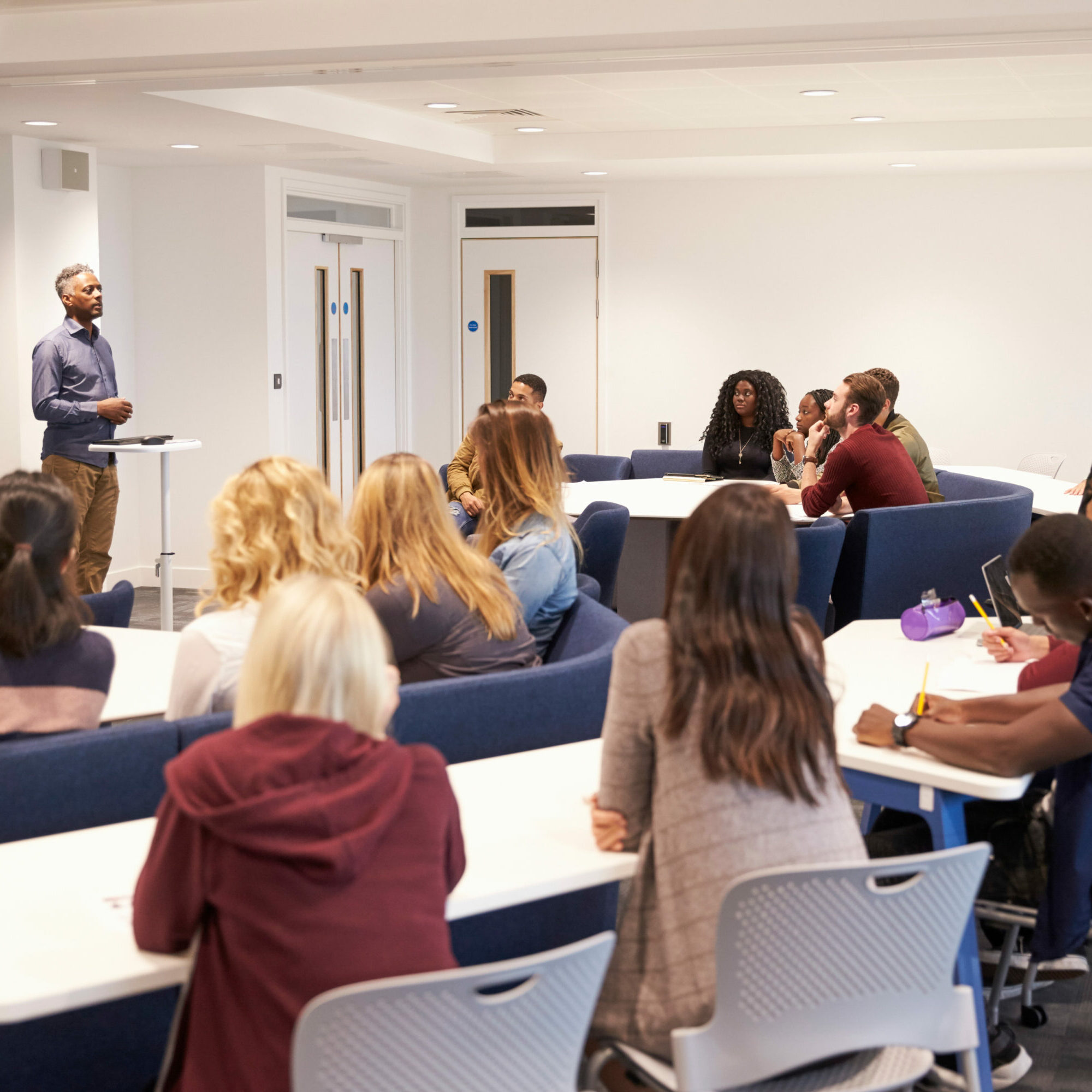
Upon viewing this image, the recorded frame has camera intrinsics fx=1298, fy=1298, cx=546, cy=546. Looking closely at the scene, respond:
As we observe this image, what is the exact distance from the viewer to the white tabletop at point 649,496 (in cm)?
581

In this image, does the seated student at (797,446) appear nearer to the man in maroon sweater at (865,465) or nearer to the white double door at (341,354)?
the man in maroon sweater at (865,465)

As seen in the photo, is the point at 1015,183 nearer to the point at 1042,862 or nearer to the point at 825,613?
the point at 825,613

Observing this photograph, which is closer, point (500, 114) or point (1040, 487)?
point (1040, 487)

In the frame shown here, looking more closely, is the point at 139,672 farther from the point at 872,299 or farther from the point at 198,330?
the point at 872,299

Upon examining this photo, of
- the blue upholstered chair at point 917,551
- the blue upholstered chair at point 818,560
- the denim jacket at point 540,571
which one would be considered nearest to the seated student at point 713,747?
the denim jacket at point 540,571

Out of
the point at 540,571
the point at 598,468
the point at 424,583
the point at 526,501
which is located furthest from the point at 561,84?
the point at 424,583

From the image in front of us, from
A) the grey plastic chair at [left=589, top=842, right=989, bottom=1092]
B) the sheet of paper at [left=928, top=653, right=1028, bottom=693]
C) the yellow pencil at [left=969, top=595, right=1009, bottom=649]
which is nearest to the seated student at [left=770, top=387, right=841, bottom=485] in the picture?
the yellow pencil at [left=969, top=595, right=1009, bottom=649]

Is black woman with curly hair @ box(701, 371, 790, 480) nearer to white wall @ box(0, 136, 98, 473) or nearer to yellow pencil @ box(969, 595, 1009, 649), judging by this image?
white wall @ box(0, 136, 98, 473)

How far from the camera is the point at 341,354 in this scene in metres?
9.43

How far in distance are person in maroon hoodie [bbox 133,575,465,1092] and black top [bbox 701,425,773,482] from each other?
18.5ft

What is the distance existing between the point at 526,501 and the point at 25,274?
4083 millimetres

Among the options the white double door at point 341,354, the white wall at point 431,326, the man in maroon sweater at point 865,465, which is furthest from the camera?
the white wall at point 431,326

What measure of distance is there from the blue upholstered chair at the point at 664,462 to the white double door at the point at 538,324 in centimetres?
190

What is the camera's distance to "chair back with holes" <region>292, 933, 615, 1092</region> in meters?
1.46
